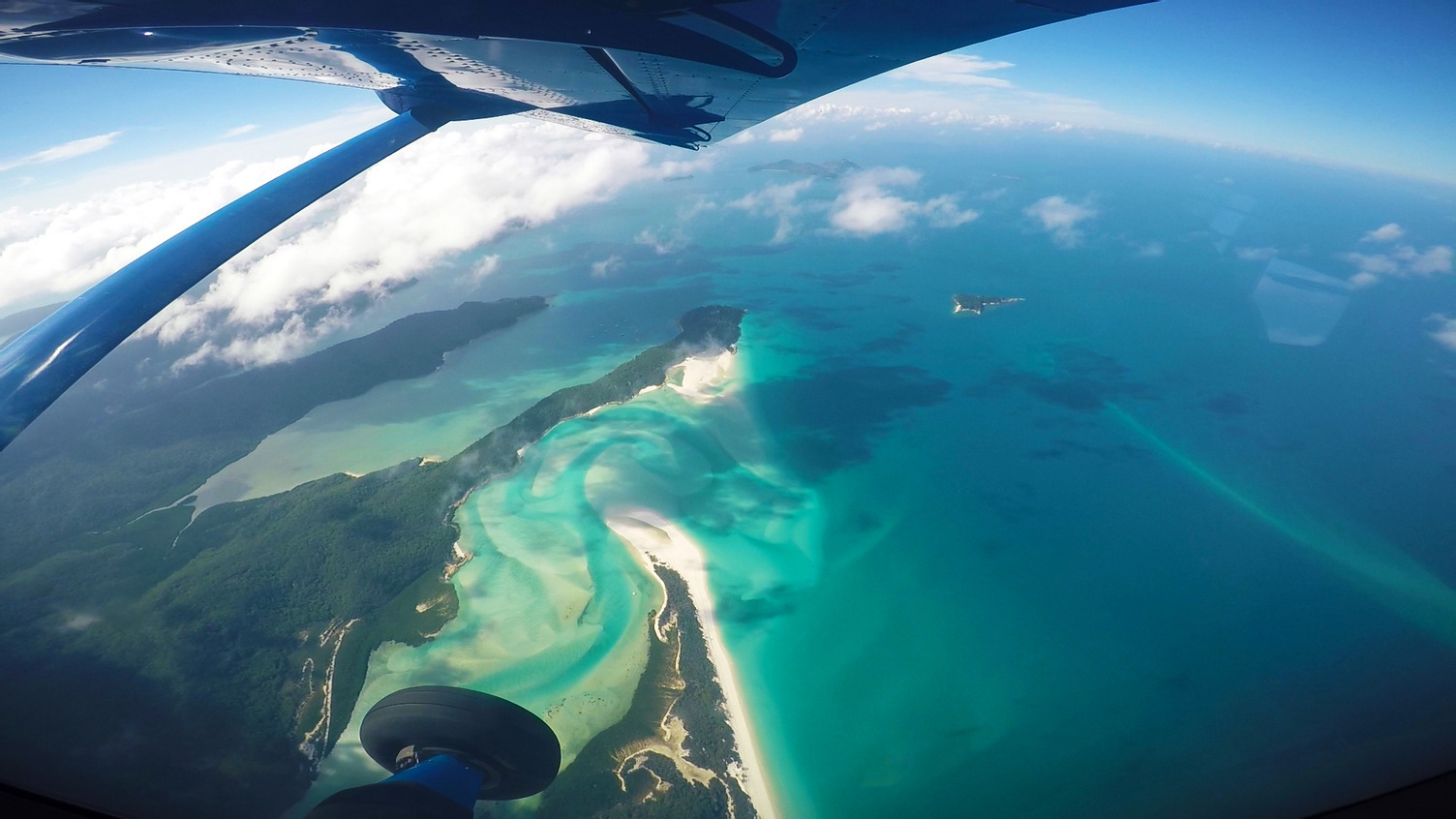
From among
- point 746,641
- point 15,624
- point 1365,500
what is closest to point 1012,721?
point 746,641

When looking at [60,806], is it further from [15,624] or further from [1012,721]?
[15,624]

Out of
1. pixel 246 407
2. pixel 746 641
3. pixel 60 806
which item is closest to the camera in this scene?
pixel 60 806

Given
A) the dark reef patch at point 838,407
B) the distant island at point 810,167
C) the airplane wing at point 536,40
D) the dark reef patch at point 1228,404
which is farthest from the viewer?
the distant island at point 810,167

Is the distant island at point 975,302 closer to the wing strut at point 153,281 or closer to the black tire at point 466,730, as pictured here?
the black tire at point 466,730

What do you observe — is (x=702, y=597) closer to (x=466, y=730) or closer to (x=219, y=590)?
(x=466, y=730)

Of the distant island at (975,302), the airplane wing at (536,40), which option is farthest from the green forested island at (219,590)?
the distant island at (975,302)
